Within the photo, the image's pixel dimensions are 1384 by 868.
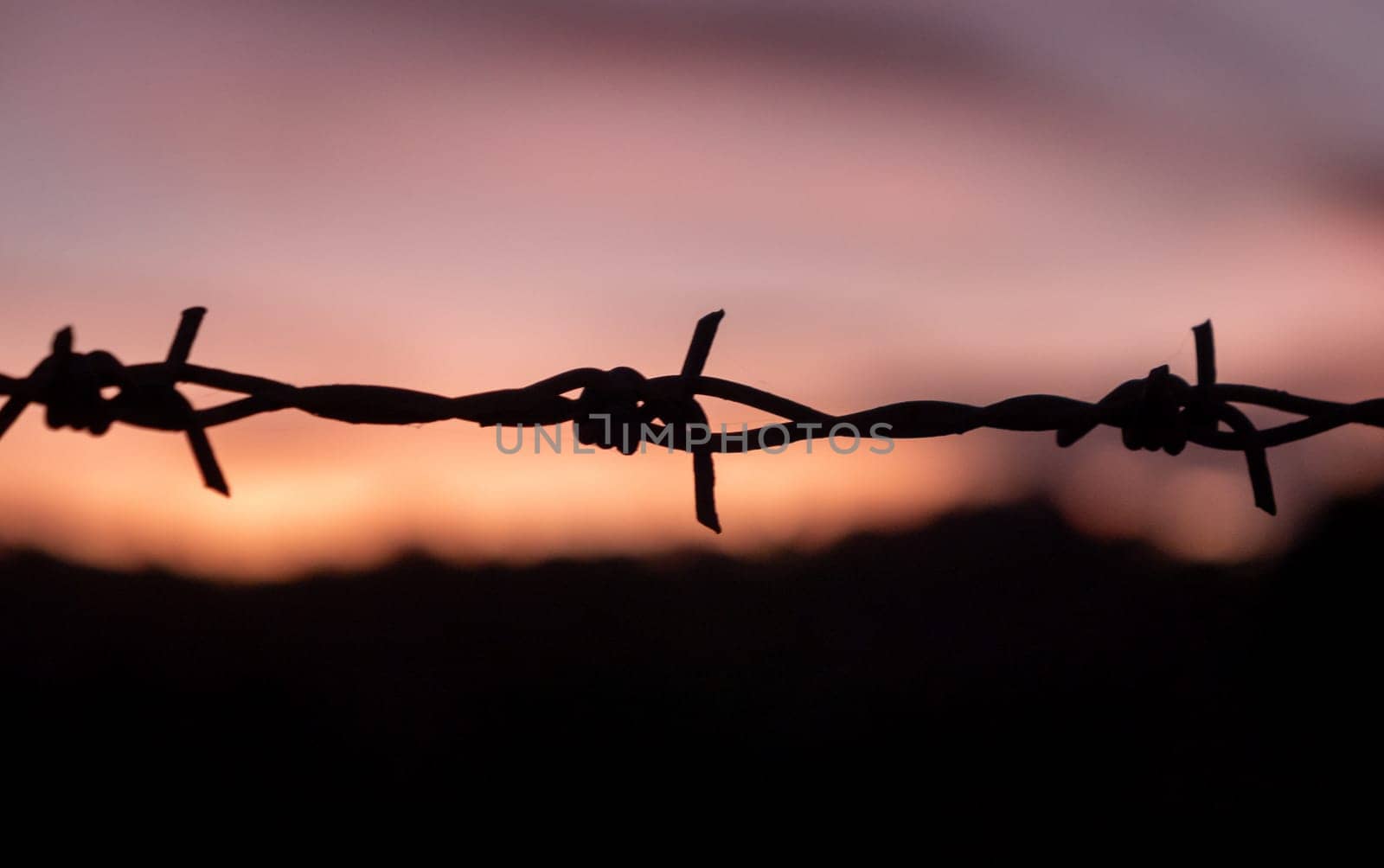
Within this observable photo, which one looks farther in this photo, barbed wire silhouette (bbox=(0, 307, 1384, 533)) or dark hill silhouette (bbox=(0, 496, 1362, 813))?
dark hill silhouette (bbox=(0, 496, 1362, 813))

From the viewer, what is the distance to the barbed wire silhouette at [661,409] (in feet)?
5.52

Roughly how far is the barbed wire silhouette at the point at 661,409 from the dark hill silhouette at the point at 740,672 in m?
13.6

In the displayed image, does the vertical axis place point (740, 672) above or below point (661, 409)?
below

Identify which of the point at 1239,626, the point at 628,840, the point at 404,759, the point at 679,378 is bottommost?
the point at 628,840

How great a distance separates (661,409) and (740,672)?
20.7 metres

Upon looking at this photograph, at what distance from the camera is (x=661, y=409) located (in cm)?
186

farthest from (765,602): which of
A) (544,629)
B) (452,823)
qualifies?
(452,823)

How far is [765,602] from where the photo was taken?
17375 mm

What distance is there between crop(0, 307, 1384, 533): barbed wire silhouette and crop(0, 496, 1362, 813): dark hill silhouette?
1361 cm

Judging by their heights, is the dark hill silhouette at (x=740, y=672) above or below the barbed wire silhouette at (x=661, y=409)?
below

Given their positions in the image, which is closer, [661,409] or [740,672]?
[661,409]

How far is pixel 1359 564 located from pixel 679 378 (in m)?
26.5

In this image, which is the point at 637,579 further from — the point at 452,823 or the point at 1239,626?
the point at 1239,626

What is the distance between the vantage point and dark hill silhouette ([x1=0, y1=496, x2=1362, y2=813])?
1712 centimetres
